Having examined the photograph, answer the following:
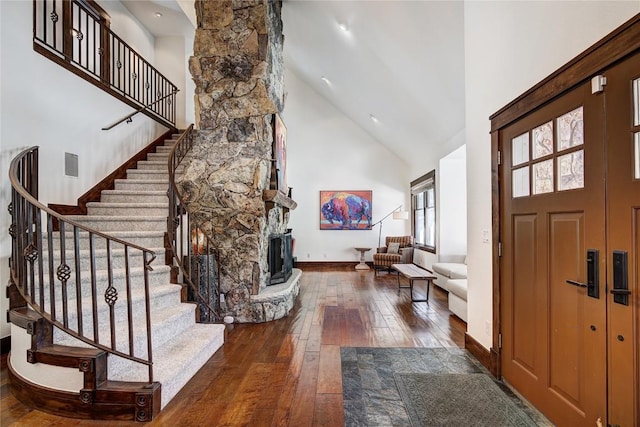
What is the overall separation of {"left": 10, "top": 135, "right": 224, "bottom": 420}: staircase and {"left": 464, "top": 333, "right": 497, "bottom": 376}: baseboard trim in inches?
94.9

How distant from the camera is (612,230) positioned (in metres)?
1.46

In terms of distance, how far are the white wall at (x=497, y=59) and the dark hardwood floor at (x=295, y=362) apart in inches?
40.0

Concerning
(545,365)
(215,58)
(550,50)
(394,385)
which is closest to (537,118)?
(550,50)

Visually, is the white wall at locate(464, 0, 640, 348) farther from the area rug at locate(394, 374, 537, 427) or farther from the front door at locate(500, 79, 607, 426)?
the area rug at locate(394, 374, 537, 427)

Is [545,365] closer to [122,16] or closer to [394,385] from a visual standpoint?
[394,385]

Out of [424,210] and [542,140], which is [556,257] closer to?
[542,140]

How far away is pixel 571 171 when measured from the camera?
1729mm

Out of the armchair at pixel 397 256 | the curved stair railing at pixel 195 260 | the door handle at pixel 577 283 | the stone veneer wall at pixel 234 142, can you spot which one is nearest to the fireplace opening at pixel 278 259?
the stone veneer wall at pixel 234 142

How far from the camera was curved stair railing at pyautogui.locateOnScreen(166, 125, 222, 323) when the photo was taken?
322cm

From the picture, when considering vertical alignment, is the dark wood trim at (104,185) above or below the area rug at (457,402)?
above

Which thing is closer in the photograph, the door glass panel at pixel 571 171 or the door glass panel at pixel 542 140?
the door glass panel at pixel 571 171

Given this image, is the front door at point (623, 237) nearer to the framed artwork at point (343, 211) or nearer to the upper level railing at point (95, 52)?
the upper level railing at point (95, 52)

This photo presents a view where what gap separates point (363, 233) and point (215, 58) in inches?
234

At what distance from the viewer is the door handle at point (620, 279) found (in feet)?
4.57
